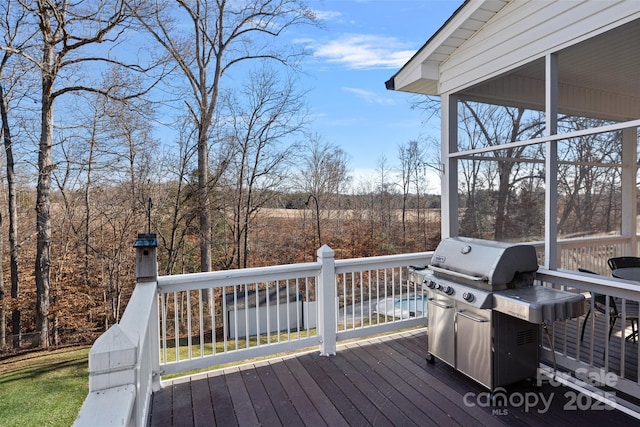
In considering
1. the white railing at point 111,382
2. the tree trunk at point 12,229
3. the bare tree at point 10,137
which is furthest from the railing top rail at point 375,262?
the tree trunk at point 12,229

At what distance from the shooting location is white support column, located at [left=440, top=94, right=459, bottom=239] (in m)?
4.17

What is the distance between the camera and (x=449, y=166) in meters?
4.20

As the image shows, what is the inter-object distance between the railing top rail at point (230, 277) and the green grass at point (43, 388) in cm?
448

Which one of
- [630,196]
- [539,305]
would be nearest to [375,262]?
[539,305]

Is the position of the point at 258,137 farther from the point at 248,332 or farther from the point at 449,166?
the point at 248,332

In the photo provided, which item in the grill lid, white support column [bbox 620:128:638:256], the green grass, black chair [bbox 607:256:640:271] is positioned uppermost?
white support column [bbox 620:128:638:256]

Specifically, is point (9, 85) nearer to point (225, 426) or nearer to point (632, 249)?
point (225, 426)

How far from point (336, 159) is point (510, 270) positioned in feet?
40.0

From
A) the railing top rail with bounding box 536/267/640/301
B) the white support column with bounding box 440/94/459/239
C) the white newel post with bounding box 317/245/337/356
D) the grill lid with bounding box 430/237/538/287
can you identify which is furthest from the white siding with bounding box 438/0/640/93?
the white newel post with bounding box 317/245/337/356

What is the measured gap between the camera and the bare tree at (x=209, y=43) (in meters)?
10.9

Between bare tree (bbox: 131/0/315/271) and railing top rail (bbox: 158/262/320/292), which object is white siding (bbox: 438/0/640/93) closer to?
railing top rail (bbox: 158/262/320/292)

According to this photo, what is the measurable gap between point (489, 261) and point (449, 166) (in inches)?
72.7

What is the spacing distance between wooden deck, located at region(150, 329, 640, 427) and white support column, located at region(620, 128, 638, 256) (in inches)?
142

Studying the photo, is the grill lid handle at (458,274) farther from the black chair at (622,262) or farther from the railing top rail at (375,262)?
the black chair at (622,262)
